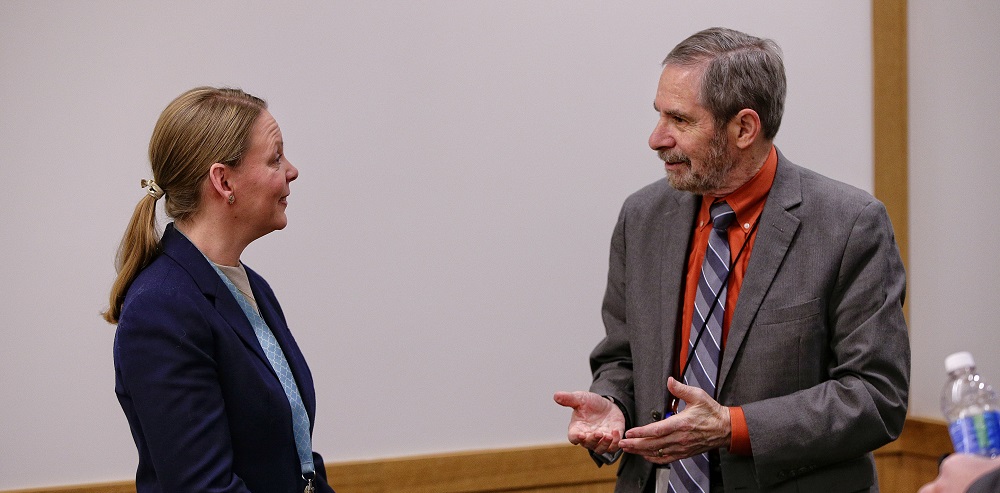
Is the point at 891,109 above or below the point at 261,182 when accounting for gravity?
below

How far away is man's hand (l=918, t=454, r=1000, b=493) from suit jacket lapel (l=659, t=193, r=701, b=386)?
3.12ft

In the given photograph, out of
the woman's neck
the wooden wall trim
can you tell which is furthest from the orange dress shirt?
the wooden wall trim

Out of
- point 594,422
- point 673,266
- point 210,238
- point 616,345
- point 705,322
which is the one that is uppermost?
point 210,238

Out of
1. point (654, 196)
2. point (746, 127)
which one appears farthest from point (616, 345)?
point (746, 127)

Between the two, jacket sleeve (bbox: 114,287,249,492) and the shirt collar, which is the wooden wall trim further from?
jacket sleeve (bbox: 114,287,249,492)

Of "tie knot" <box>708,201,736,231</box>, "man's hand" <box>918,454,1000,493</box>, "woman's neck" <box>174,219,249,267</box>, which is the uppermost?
"woman's neck" <box>174,219,249,267</box>

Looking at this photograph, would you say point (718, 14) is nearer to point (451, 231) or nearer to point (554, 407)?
point (451, 231)

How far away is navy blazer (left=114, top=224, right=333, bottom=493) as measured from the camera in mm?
1873

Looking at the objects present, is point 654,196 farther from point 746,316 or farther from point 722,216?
point 746,316

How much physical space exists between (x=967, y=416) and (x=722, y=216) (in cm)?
95

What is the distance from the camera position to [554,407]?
11.8 ft

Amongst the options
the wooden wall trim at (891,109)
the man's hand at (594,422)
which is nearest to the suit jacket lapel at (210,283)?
the man's hand at (594,422)

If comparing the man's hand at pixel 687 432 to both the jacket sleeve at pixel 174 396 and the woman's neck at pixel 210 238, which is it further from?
the woman's neck at pixel 210 238

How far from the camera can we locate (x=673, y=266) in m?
2.41
